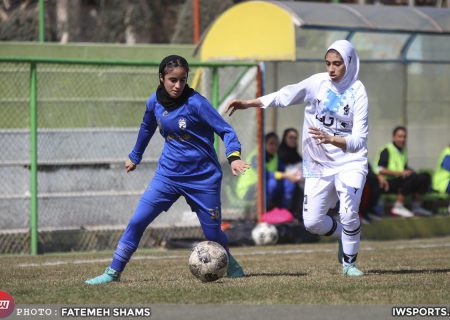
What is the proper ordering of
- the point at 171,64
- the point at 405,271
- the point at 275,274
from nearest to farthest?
the point at 171,64
the point at 275,274
the point at 405,271

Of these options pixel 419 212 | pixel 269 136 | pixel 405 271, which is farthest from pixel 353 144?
pixel 419 212

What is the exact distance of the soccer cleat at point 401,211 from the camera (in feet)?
61.1

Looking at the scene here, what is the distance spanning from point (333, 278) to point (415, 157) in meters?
11.0

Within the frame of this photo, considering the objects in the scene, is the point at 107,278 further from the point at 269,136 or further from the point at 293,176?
the point at 269,136

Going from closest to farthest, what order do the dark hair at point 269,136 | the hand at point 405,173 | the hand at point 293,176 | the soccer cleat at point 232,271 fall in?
the soccer cleat at point 232,271, the hand at point 293,176, the dark hair at point 269,136, the hand at point 405,173

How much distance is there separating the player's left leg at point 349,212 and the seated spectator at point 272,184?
6.46 m

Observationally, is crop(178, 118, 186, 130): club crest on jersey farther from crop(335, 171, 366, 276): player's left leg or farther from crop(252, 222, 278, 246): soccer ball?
crop(252, 222, 278, 246): soccer ball

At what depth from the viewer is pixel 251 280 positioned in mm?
9758

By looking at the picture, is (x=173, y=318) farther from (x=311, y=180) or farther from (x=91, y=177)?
(x=91, y=177)

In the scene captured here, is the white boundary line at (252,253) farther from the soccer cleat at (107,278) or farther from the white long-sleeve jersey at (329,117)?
the white long-sleeve jersey at (329,117)

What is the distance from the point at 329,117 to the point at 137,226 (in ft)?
7.00

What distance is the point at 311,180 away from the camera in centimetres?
1058

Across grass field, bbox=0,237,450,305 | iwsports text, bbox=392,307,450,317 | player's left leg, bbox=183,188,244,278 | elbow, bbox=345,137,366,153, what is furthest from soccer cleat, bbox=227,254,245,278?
iwsports text, bbox=392,307,450,317

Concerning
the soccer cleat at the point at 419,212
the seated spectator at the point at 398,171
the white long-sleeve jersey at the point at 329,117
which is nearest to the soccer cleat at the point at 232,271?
the white long-sleeve jersey at the point at 329,117
